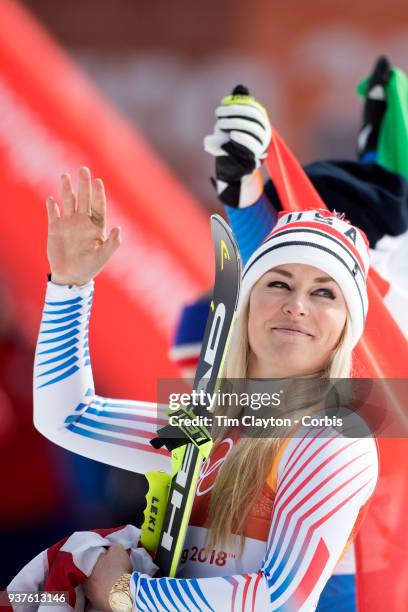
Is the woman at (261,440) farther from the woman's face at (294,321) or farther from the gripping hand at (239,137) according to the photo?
the gripping hand at (239,137)

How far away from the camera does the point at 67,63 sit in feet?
14.3

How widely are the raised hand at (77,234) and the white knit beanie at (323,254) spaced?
0.32 m

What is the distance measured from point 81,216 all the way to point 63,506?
2.34m

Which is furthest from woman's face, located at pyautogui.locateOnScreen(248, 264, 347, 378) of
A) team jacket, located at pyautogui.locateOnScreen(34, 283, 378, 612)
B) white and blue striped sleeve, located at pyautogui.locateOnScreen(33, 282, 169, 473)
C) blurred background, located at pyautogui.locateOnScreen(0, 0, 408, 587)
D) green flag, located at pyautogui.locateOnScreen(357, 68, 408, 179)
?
blurred background, located at pyautogui.locateOnScreen(0, 0, 408, 587)

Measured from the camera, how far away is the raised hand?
71.6 inches

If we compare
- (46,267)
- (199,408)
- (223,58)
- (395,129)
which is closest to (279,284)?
(199,408)

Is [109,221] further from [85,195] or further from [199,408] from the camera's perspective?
[199,408]

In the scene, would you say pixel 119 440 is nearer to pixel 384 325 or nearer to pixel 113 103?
pixel 384 325

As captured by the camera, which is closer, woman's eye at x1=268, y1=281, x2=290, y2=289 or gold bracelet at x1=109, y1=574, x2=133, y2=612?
gold bracelet at x1=109, y1=574, x2=133, y2=612

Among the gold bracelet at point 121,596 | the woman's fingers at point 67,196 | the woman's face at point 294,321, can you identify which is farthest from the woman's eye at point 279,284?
the gold bracelet at point 121,596

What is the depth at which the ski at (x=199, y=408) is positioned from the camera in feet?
5.41

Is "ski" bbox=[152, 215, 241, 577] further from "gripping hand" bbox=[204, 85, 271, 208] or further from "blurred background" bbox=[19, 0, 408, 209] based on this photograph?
"blurred background" bbox=[19, 0, 408, 209]

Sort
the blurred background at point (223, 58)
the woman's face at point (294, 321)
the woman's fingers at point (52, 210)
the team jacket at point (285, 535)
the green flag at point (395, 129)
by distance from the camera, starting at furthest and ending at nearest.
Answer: the blurred background at point (223, 58), the green flag at point (395, 129), the woman's fingers at point (52, 210), the woman's face at point (294, 321), the team jacket at point (285, 535)

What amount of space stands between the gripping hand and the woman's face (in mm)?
496
